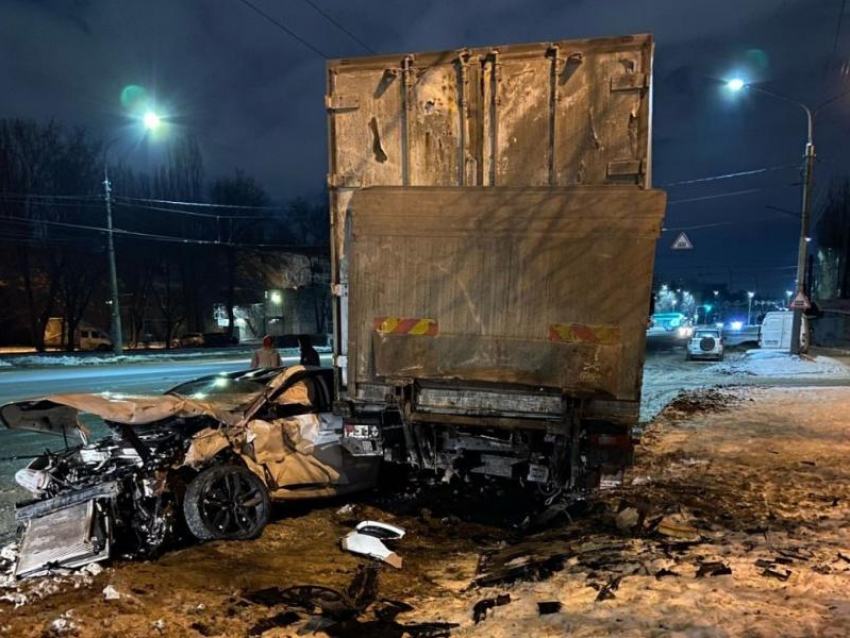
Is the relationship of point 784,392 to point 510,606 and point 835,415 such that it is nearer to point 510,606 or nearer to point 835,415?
point 835,415

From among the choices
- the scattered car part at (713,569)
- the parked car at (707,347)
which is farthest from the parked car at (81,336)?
the scattered car part at (713,569)

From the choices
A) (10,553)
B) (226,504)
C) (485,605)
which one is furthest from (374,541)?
(10,553)

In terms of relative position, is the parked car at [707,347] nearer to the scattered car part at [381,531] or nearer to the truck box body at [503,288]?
the truck box body at [503,288]

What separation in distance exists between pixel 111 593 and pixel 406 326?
9.48ft

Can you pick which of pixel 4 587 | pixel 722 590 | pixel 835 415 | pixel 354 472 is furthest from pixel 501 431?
pixel 835 415

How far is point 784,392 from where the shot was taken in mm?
14422

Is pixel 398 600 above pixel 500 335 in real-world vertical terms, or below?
below

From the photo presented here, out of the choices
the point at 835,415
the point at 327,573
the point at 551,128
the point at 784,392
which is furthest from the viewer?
the point at 784,392

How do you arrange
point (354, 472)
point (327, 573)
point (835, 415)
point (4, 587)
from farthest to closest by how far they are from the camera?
point (835, 415), point (354, 472), point (327, 573), point (4, 587)

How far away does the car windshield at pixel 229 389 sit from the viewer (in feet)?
18.7

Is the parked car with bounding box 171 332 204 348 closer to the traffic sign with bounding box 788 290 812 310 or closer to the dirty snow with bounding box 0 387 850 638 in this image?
the traffic sign with bounding box 788 290 812 310

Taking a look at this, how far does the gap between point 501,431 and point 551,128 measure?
2735mm

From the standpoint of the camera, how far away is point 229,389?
6.19m

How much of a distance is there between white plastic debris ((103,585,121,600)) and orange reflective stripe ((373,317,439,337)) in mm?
2724
